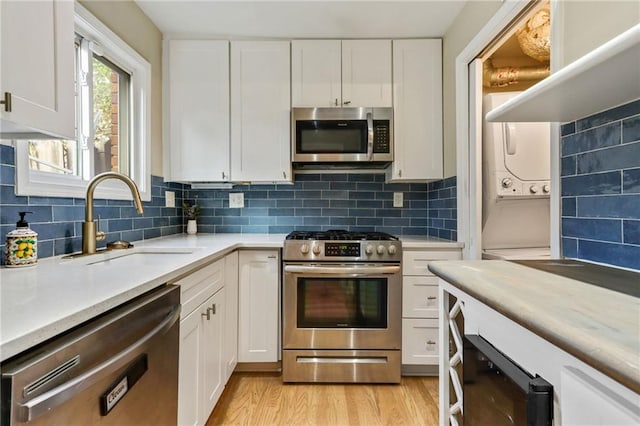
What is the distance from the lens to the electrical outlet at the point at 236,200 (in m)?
2.71

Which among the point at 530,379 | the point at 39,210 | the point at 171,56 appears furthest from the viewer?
the point at 171,56

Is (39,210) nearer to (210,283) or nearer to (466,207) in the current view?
(210,283)

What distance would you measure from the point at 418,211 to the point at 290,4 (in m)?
1.83

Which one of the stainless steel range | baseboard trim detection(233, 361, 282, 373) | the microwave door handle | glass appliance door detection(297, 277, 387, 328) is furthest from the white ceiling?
baseboard trim detection(233, 361, 282, 373)

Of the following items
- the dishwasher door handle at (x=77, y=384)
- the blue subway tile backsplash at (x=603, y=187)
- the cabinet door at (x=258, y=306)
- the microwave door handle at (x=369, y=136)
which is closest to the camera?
the dishwasher door handle at (x=77, y=384)

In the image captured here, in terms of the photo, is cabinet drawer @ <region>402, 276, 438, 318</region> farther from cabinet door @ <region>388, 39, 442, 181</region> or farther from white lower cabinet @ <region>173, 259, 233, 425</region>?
white lower cabinet @ <region>173, 259, 233, 425</region>

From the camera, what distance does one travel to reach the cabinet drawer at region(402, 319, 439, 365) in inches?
82.9

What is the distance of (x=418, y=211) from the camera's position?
271 centimetres

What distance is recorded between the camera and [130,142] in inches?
84.3

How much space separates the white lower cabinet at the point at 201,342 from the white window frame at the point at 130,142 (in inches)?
28.0

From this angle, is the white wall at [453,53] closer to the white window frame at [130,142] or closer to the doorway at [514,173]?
the doorway at [514,173]

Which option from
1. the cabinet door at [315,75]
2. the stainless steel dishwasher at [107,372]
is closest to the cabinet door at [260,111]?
the cabinet door at [315,75]

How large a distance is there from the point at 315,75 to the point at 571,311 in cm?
224

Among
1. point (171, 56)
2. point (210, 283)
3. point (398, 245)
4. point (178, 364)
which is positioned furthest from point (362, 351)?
point (171, 56)
